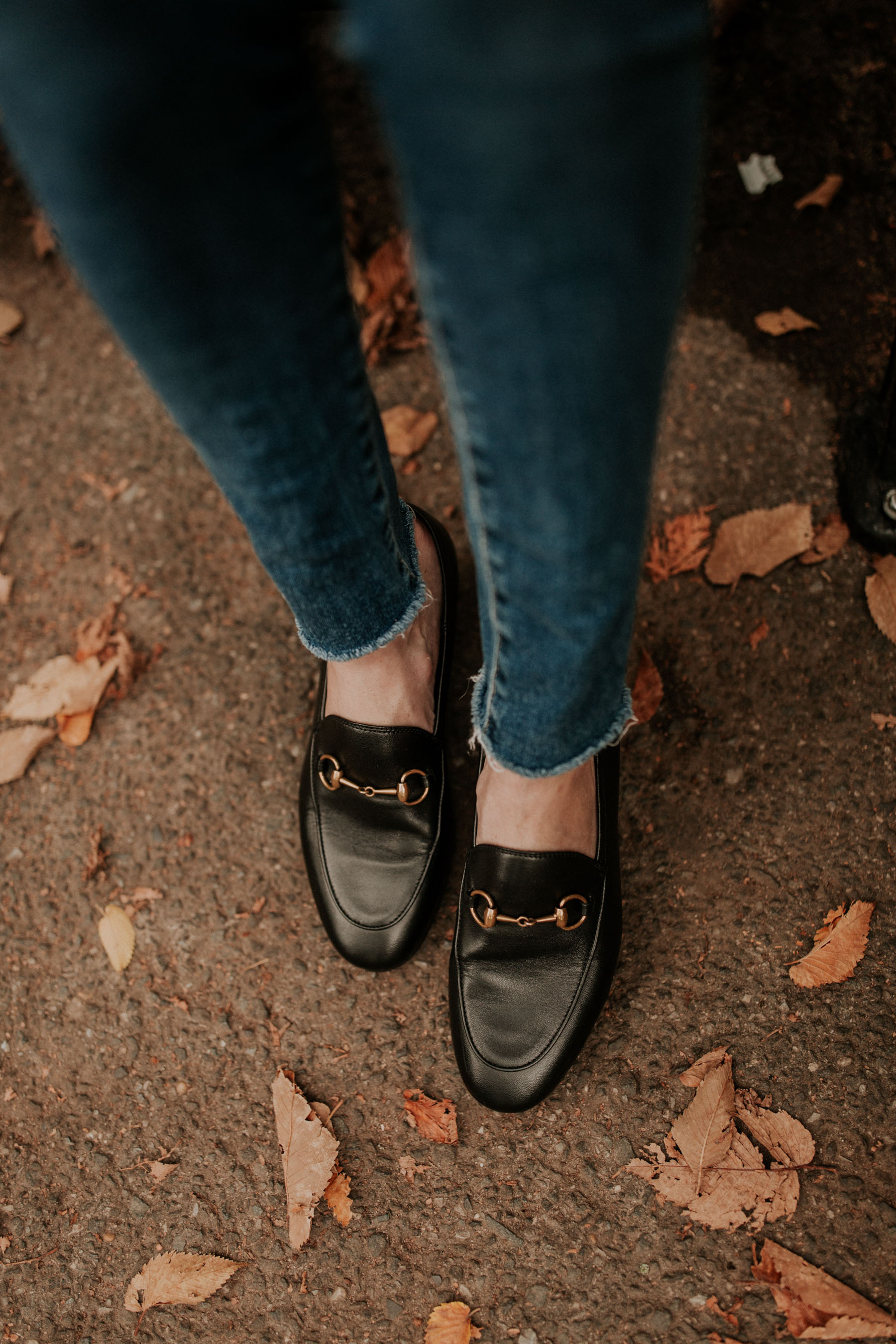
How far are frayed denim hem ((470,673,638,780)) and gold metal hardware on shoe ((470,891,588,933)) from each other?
229 mm

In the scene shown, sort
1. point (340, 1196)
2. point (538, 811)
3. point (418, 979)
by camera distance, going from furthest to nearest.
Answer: point (418, 979)
point (340, 1196)
point (538, 811)

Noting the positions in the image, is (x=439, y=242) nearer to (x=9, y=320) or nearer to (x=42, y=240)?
(x=9, y=320)

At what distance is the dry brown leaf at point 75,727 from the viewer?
1673mm

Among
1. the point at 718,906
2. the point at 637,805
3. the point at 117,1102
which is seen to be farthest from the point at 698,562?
the point at 117,1102

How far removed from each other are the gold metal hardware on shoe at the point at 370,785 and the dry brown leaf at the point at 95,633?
713 mm

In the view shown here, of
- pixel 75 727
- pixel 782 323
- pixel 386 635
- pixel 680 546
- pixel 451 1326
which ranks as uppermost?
pixel 386 635

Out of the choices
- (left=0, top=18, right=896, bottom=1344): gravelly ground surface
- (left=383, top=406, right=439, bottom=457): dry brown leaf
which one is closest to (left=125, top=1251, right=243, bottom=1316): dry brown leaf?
(left=0, top=18, right=896, bottom=1344): gravelly ground surface

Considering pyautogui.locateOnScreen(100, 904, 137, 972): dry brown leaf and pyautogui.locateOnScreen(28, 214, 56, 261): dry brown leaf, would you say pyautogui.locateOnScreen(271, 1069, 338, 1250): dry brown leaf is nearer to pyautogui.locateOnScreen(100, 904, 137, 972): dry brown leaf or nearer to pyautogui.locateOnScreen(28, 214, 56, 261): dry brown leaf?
pyautogui.locateOnScreen(100, 904, 137, 972): dry brown leaf

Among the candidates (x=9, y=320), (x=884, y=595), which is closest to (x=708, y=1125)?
(x=884, y=595)

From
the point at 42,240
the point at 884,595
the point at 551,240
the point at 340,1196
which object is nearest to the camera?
the point at 551,240

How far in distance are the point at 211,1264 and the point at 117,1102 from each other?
0.30 m

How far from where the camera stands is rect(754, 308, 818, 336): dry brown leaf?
1801 mm

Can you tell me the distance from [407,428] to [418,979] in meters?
1.19

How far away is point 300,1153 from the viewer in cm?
130
